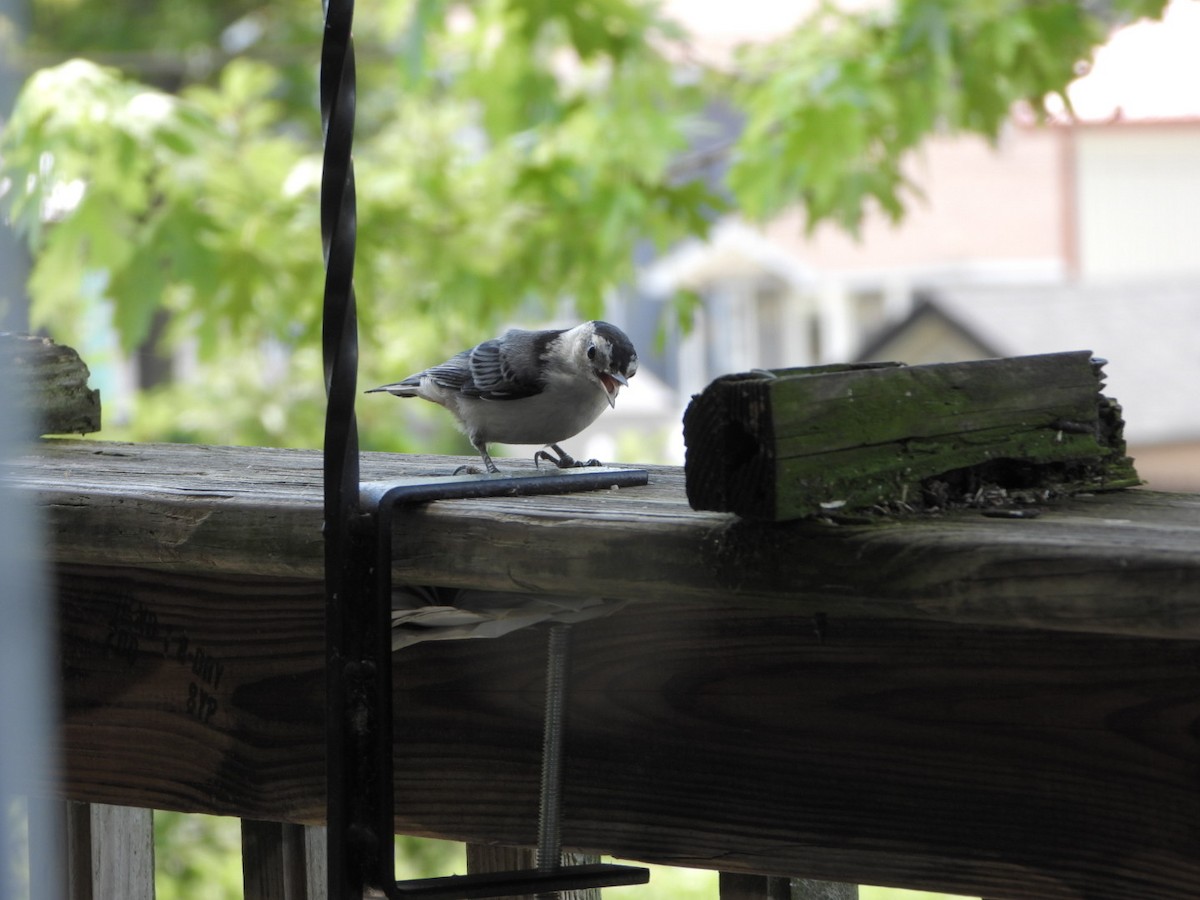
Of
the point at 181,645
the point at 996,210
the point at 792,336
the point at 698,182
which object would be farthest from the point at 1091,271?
the point at 181,645

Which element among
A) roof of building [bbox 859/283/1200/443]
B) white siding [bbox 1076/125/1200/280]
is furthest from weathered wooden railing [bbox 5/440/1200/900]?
white siding [bbox 1076/125/1200/280]

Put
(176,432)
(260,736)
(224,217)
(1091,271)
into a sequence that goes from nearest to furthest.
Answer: (260,736) → (224,217) → (176,432) → (1091,271)

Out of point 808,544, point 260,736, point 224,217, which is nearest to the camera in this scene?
point 808,544

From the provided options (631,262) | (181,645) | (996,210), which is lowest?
(181,645)

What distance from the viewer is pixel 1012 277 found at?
13.7 meters

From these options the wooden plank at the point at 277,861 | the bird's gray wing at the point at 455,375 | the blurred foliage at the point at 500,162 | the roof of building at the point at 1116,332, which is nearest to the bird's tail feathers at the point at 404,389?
the bird's gray wing at the point at 455,375

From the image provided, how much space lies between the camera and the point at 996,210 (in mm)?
14859

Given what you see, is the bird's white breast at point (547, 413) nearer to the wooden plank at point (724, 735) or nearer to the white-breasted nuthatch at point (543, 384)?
the white-breasted nuthatch at point (543, 384)

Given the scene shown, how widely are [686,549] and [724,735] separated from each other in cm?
19

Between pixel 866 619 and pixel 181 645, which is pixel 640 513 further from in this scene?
pixel 181 645

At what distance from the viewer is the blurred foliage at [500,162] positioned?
11.3ft

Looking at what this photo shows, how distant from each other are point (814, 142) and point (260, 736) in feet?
8.56

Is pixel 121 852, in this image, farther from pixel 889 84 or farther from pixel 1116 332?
pixel 1116 332

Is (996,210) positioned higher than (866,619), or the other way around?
(996,210)
